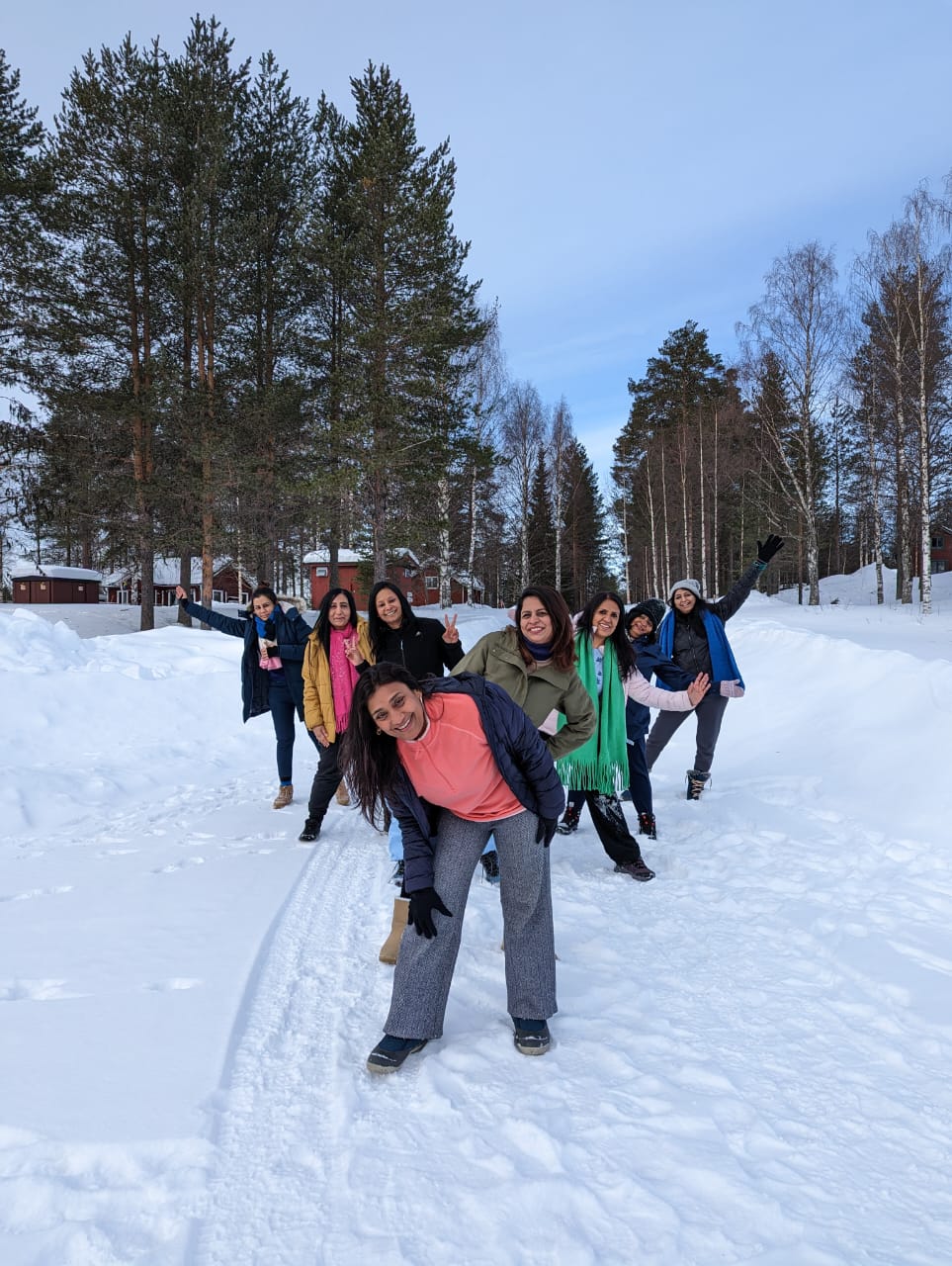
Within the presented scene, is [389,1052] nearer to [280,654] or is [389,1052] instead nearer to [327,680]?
[327,680]

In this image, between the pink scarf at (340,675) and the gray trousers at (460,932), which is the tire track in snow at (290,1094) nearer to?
the gray trousers at (460,932)

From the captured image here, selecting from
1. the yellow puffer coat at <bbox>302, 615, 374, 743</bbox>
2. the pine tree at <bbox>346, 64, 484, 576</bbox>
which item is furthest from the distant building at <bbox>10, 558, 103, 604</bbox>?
the yellow puffer coat at <bbox>302, 615, 374, 743</bbox>

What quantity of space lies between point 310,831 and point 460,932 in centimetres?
274

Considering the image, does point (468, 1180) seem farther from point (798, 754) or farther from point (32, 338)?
point (32, 338)

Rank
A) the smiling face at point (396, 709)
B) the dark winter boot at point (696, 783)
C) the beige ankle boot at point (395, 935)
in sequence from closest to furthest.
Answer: the smiling face at point (396, 709), the beige ankle boot at point (395, 935), the dark winter boot at point (696, 783)

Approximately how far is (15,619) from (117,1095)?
9174 millimetres

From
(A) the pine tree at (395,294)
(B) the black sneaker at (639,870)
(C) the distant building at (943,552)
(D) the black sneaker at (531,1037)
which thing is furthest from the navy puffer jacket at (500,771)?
(C) the distant building at (943,552)

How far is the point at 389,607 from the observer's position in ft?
15.3

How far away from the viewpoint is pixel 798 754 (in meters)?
6.84

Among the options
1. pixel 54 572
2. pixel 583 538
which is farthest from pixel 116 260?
pixel 583 538

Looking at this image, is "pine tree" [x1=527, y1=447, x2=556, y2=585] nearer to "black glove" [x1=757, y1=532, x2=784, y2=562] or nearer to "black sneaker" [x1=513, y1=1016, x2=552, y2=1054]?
"black glove" [x1=757, y1=532, x2=784, y2=562]

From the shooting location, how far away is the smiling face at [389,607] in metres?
4.68

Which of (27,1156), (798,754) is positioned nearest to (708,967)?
(27,1156)

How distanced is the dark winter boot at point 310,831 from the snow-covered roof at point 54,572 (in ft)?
129
